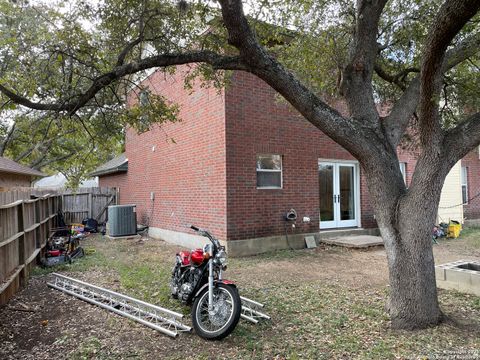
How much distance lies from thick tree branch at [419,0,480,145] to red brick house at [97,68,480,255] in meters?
4.95

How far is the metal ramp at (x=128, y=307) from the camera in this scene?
4.44 meters

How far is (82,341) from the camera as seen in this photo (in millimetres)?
4184

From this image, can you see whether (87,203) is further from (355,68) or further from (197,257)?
(355,68)

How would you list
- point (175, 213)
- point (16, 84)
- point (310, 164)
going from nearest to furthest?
point (16, 84), point (310, 164), point (175, 213)

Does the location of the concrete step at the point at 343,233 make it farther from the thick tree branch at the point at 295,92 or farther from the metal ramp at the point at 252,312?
the thick tree branch at the point at 295,92

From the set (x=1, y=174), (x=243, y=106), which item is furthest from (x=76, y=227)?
(x=243, y=106)

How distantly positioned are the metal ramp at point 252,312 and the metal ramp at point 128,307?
0.81 m

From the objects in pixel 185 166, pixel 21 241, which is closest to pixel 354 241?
pixel 185 166

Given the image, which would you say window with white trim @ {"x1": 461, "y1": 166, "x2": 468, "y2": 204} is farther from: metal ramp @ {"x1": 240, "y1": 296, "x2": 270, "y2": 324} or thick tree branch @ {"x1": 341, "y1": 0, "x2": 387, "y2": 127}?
metal ramp @ {"x1": 240, "y1": 296, "x2": 270, "y2": 324}

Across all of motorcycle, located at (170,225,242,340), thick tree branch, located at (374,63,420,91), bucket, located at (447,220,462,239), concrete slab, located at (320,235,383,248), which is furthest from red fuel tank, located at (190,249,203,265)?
bucket, located at (447,220,462,239)

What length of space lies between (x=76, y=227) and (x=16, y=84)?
30.8ft

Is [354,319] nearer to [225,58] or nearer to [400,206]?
[400,206]

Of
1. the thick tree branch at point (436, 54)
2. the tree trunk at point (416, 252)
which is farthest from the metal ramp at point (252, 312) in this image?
the thick tree branch at point (436, 54)

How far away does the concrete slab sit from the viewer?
983 cm
